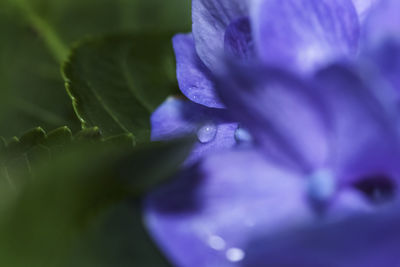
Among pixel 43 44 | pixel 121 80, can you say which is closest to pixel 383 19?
pixel 121 80

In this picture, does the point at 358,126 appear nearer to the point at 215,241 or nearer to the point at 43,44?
the point at 215,241

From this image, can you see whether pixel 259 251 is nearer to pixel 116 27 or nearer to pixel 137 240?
pixel 137 240

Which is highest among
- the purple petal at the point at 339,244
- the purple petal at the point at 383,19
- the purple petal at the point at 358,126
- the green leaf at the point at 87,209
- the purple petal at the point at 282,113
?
the purple petal at the point at 383,19

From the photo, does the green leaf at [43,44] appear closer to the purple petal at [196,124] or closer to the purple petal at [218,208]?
the purple petal at [196,124]

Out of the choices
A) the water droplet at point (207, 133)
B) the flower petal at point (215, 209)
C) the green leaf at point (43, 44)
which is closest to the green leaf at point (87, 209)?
the flower petal at point (215, 209)

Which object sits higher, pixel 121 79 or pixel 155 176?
pixel 121 79

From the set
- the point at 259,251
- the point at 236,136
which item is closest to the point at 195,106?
the point at 236,136

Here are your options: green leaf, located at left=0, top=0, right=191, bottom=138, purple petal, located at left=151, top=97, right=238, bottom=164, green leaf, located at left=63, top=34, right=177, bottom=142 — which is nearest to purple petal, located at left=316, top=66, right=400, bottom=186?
purple petal, located at left=151, top=97, right=238, bottom=164
